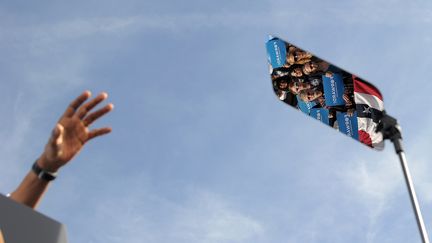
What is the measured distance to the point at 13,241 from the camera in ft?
17.2

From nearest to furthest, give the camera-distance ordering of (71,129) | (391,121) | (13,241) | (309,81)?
(13,241)
(71,129)
(391,121)
(309,81)

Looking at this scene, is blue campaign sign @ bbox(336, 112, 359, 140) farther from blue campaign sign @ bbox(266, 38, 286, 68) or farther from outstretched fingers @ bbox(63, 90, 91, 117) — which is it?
outstretched fingers @ bbox(63, 90, 91, 117)

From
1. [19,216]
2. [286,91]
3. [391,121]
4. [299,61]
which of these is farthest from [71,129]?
[286,91]

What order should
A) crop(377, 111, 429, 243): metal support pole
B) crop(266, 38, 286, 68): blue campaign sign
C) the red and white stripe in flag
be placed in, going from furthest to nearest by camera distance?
crop(266, 38, 286, 68): blue campaign sign < the red and white stripe in flag < crop(377, 111, 429, 243): metal support pole

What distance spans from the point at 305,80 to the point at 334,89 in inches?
41.1

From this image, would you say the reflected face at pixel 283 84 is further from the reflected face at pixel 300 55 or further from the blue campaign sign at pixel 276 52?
the reflected face at pixel 300 55

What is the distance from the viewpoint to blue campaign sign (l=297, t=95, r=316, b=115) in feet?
49.2

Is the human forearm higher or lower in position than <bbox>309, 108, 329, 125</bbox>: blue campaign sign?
lower

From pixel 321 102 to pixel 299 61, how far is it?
1.43 metres

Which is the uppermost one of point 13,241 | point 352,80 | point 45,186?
point 352,80

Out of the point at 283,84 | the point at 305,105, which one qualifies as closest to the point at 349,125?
the point at 305,105

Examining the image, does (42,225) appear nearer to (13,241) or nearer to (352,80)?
(13,241)

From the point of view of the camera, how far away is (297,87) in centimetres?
1510

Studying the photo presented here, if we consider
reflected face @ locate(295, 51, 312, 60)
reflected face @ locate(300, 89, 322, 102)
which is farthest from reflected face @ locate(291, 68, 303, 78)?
reflected face @ locate(300, 89, 322, 102)
